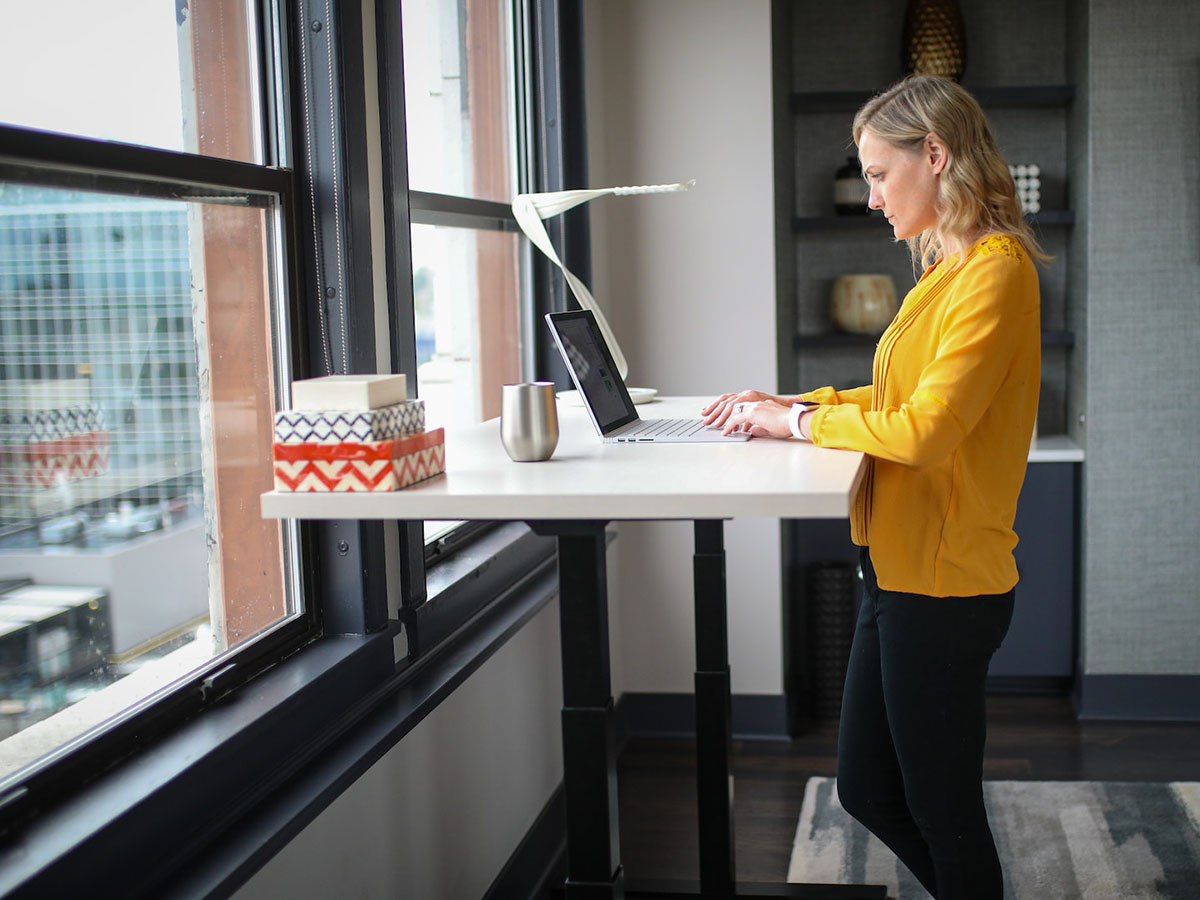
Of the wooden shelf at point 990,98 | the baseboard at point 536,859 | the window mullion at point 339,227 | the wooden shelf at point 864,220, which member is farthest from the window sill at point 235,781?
the wooden shelf at point 990,98

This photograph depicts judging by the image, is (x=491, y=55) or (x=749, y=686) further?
Answer: (x=749, y=686)

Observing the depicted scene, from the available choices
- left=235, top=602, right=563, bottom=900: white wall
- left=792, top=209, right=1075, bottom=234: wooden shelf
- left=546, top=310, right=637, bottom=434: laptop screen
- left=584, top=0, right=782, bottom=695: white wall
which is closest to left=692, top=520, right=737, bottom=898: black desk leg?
left=546, top=310, right=637, bottom=434: laptop screen

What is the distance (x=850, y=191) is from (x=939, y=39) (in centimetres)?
51

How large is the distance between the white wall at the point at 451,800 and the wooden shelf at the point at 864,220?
1.62 metres

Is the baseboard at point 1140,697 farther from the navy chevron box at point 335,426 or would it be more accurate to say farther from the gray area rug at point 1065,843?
the navy chevron box at point 335,426

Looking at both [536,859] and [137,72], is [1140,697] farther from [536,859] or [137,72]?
[137,72]

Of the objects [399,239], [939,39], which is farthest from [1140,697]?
[399,239]

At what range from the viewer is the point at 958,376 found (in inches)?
64.6

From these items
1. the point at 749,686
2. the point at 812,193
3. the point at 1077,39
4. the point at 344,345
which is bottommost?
the point at 749,686

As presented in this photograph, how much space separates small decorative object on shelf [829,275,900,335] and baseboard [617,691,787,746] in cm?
119

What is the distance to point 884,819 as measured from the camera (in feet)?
6.63

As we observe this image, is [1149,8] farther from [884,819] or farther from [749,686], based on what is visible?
[884,819]

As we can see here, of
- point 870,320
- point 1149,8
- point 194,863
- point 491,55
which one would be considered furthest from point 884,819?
point 1149,8

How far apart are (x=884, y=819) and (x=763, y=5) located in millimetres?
2292
